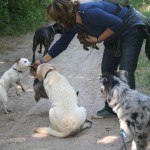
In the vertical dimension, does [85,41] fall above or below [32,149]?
above

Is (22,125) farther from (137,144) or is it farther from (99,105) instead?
(137,144)

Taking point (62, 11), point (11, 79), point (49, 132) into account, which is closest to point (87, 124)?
point (49, 132)

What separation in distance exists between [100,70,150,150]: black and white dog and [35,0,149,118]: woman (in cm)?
92

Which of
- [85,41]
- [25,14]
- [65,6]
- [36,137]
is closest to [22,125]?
[36,137]

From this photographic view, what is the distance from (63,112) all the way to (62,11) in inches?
58.8

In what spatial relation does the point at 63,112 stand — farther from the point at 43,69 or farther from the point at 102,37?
the point at 102,37

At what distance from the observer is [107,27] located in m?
5.23

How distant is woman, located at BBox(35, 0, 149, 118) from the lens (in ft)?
16.5

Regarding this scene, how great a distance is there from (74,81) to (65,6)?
407 centimetres

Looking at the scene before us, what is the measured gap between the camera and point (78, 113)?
18.4 ft

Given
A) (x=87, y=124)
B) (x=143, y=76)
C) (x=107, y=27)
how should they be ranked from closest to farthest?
(x=107, y=27), (x=87, y=124), (x=143, y=76)

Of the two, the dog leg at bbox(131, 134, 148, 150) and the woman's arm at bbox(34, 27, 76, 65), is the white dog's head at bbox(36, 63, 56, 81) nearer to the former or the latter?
the woman's arm at bbox(34, 27, 76, 65)

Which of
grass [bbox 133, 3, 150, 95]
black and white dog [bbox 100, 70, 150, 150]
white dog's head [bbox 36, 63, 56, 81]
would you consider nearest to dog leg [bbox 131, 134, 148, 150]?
black and white dog [bbox 100, 70, 150, 150]

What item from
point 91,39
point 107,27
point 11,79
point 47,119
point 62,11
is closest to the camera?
point 62,11
